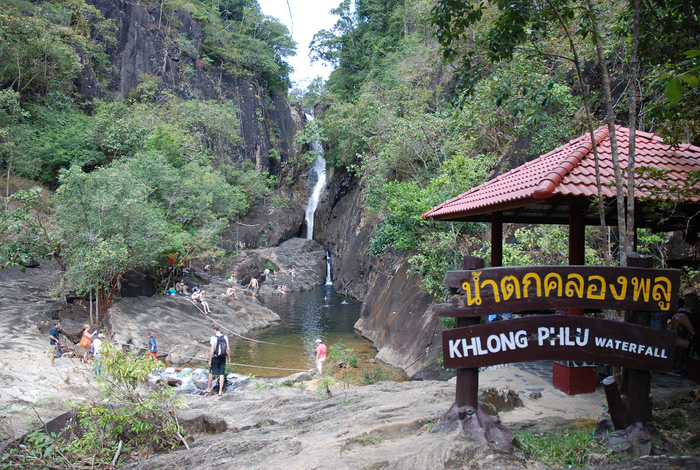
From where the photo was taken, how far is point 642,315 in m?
4.36

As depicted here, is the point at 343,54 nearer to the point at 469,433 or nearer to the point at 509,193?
the point at 509,193

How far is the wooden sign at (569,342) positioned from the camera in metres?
4.28

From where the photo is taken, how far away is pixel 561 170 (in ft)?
17.7

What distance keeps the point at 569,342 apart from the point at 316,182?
129ft

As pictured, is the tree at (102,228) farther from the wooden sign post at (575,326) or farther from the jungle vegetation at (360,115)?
the wooden sign post at (575,326)

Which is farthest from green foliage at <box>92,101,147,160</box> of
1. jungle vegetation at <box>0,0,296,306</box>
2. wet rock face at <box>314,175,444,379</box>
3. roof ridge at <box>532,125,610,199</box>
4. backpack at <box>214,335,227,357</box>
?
roof ridge at <box>532,125,610,199</box>

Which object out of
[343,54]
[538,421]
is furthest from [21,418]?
[343,54]

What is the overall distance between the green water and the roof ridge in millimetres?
10538

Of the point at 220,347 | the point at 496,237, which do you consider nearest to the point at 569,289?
the point at 496,237

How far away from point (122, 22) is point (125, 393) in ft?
114

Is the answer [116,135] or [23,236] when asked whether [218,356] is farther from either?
[116,135]

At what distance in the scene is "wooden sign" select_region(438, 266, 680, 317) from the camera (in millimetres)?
4312

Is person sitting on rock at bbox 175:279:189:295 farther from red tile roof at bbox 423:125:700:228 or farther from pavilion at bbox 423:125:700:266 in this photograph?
red tile roof at bbox 423:125:700:228

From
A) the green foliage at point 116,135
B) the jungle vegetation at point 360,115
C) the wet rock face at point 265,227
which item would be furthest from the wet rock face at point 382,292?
the green foliage at point 116,135
